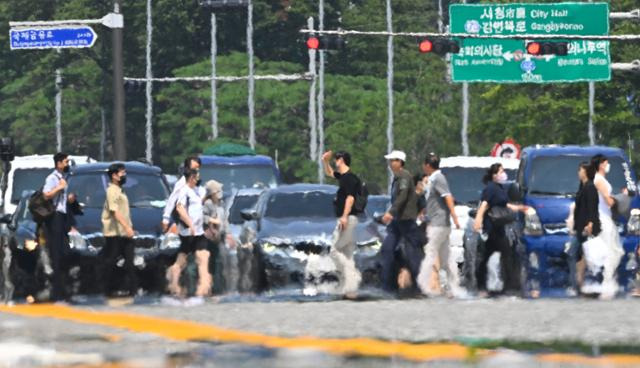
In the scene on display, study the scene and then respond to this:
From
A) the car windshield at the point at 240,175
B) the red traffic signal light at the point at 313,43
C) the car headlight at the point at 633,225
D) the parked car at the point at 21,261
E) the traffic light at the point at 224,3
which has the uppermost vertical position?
the traffic light at the point at 224,3

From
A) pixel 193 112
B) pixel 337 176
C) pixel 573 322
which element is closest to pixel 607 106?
pixel 193 112

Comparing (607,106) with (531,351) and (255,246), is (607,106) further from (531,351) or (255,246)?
(531,351)

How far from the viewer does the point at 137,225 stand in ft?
96.2

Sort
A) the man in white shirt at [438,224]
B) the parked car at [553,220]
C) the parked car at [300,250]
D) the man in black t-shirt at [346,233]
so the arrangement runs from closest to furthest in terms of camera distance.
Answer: the man in black t-shirt at [346,233]
the man in white shirt at [438,224]
the parked car at [300,250]
the parked car at [553,220]

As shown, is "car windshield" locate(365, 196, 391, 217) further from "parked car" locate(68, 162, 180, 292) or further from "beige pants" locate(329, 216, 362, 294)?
"beige pants" locate(329, 216, 362, 294)

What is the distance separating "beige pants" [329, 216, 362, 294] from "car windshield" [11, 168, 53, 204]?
12.0 meters

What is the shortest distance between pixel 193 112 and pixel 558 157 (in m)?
80.4

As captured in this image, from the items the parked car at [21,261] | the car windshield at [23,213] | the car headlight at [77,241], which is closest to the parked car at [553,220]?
the car headlight at [77,241]

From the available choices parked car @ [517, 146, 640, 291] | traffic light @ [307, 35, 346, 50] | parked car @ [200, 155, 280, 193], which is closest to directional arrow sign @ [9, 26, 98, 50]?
parked car @ [200, 155, 280, 193]

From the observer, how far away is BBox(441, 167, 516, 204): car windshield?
35.1m

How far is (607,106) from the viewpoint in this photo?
7338 cm

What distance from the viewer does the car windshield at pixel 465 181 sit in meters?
35.1

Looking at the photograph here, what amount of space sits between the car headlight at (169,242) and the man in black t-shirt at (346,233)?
260 centimetres

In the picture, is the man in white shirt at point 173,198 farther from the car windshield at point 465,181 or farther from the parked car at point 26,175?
the parked car at point 26,175
